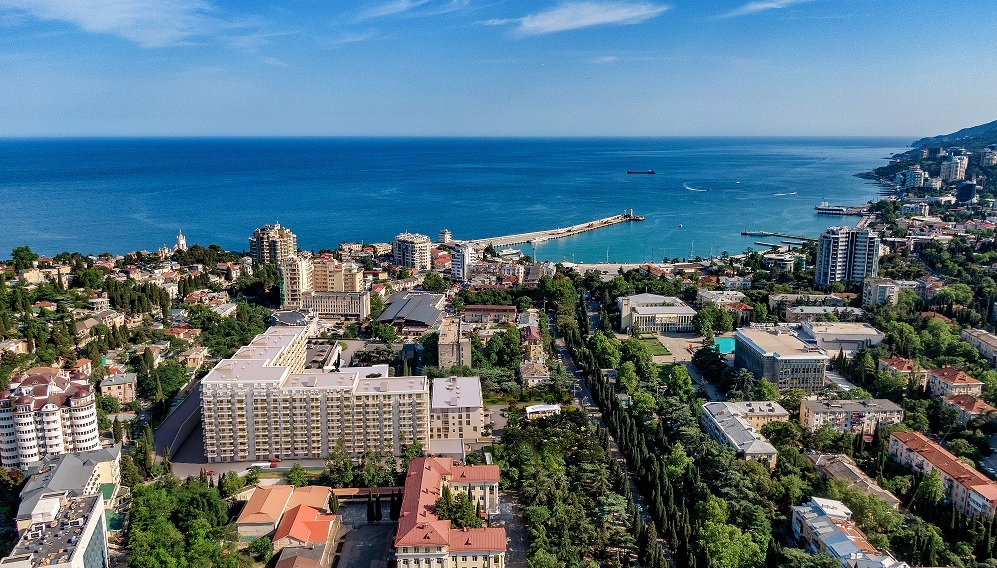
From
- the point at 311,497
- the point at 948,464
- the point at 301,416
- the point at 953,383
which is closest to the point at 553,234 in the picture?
the point at 953,383

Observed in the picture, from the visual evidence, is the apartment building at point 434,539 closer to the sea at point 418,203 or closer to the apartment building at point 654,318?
the apartment building at point 654,318

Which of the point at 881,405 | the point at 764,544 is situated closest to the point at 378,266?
the point at 881,405

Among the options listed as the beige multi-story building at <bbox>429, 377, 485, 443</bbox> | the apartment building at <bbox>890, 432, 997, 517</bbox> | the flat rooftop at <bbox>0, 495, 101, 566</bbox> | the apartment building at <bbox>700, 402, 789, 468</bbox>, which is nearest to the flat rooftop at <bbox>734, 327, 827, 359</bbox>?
the apartment building at <bbox>700, 402, 789, 468</bbox>

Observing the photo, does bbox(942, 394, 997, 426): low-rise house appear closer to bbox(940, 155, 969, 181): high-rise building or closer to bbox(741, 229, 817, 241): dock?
bbox(741, 229, 817, 241): dock

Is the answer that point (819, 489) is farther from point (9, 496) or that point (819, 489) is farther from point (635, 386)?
point (9, 496)

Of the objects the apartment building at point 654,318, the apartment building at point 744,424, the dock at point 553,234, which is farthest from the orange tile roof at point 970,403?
the dock at point 553,234

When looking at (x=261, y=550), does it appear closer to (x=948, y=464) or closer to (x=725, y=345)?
(x=948, y=464)
